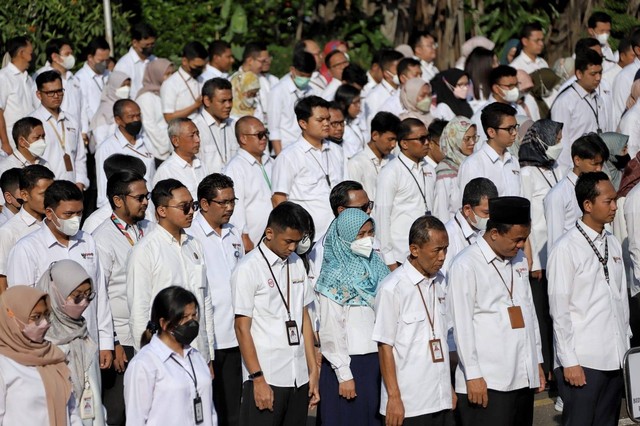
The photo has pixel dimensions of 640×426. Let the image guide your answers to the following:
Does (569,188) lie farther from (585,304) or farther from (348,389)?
(348,389)

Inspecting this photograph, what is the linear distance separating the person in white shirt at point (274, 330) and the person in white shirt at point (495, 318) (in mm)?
1068

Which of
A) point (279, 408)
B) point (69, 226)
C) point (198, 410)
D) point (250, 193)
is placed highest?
point (250, 193)

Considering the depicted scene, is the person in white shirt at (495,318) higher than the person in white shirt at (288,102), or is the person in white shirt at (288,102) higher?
the person in white shirt at (288,102)

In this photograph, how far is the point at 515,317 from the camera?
890cm

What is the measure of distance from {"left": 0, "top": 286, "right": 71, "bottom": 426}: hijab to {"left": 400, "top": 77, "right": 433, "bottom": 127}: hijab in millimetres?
7167

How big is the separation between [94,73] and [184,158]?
544 cm

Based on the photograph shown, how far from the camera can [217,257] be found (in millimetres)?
9938

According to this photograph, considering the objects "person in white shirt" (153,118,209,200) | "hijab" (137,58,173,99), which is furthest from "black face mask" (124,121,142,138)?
"hijab" (137,58,173,99)

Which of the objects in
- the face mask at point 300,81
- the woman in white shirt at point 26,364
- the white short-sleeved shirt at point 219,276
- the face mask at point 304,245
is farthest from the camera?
the face mask at point 300,81

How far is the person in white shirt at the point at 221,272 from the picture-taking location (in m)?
9.84

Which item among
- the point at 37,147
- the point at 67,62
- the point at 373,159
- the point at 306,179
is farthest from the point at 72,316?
the point at 67,62

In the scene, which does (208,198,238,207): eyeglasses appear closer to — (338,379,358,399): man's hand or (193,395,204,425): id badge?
(338,379,358,399): man's hand

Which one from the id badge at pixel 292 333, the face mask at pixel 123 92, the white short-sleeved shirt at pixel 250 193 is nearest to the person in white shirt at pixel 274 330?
the id badge at pixel 292 333

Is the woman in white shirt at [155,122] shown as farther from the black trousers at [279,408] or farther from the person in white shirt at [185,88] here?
the black trousers at [279,408]
